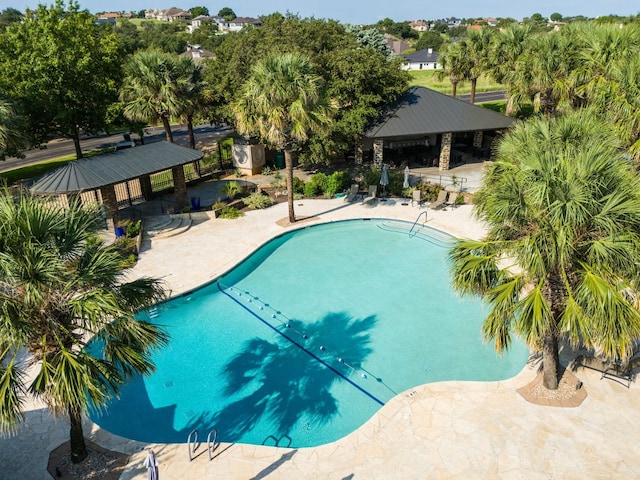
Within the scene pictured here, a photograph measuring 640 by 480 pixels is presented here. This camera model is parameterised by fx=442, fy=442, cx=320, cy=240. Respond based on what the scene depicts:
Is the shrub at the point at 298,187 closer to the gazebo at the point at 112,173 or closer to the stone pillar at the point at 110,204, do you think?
the gazebo at the point at 112,173

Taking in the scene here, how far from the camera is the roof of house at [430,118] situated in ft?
97.7

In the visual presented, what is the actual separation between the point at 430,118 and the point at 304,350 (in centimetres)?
2155

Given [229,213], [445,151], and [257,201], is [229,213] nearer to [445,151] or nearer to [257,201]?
[257,201]

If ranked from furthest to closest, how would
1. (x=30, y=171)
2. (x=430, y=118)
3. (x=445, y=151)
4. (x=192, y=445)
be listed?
(x=30, y=171) → (x=445, y=151) → (x=430, y=118) → (x=192, y=445)

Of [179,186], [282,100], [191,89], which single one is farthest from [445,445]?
[191,89]

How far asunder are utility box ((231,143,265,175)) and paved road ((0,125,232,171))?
12.1 m

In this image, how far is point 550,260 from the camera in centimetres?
941

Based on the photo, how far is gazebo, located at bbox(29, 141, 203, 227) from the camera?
→ 20.0 m

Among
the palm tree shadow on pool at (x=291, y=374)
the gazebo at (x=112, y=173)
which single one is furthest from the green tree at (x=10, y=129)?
the palm tree shadow on pool at (x=291, y=374)

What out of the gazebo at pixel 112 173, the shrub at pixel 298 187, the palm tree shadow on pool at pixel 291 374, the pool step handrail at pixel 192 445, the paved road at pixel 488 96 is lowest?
the palm tree shadow on pool at pixel 291 374

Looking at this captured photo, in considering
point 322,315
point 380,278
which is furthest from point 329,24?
point 322,315

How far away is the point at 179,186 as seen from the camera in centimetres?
2552

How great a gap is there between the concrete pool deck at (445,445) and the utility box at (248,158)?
75.4ft

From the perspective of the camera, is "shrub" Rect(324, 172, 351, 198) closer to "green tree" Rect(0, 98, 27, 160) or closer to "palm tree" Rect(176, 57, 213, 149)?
"palm tree" Rect(176, 57, 213, 149)
